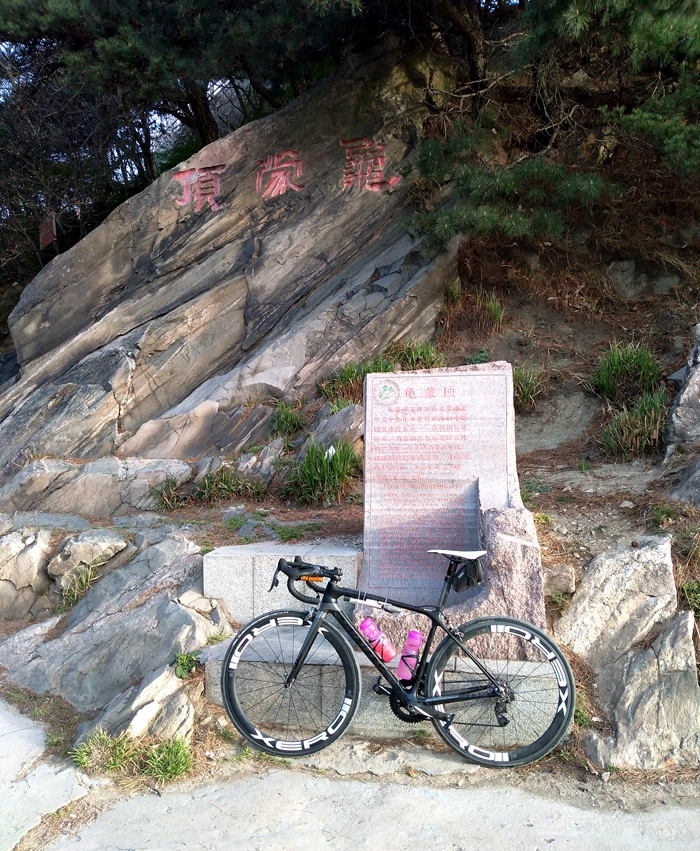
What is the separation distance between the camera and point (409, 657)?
3572mm

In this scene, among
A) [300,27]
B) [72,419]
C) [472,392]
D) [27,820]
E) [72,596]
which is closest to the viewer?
[27,820]

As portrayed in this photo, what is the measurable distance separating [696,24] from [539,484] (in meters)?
3.67

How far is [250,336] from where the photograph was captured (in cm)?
955

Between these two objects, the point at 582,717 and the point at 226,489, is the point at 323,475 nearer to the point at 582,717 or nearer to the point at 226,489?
the point at 226,489

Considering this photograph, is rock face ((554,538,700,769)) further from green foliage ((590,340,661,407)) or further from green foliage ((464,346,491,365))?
green foliage ((464,346,491,365))

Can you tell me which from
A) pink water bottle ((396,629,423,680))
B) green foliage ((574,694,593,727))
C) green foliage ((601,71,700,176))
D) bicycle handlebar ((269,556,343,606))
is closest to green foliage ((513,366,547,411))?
green foliage ((601,71,700,176))

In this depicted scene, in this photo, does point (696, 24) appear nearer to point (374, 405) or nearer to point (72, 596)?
point (374, 405)

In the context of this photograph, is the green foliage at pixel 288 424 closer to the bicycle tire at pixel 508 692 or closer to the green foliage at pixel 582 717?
the bicycle tire at pixel 508 692

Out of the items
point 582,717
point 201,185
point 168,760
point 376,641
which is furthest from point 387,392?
point 201,185

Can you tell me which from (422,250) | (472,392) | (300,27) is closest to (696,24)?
(472,392)

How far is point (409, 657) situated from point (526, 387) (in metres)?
5.11

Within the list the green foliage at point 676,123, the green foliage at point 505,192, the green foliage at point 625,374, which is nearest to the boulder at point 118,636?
the green foliage at point 625,374

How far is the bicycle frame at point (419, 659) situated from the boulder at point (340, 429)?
11.5 feet

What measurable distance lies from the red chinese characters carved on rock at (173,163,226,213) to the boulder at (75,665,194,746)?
25.0ft
